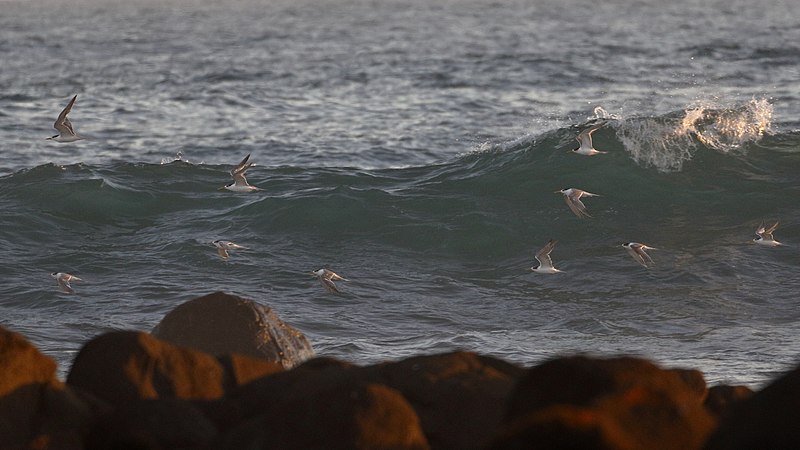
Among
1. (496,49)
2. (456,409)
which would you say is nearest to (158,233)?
(456,409)

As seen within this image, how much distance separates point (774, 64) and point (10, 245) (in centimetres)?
2206

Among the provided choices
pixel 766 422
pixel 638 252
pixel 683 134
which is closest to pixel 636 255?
pixel 638 252

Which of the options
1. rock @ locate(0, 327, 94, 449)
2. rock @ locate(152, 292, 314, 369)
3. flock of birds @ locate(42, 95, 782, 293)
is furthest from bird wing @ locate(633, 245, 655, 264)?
rock @ locate(0, 327, 94, 449)

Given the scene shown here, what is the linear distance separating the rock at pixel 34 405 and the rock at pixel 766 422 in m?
2.65

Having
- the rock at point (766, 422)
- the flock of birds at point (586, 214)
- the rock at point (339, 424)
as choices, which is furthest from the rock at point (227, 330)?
the flock of birds at point (586, 214)

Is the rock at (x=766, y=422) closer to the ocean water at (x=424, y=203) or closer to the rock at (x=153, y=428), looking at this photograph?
the rock at (x=153, y=428)

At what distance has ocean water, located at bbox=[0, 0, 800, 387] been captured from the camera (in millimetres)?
12617

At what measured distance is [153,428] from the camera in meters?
5.67

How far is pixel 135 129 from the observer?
80.6 ft

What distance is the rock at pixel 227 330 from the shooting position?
8.07 m

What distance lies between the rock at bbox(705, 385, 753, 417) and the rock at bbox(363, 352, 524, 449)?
0.86 meters

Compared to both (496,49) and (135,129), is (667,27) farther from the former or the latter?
(135,129)

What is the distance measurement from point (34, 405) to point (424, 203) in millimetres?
12310

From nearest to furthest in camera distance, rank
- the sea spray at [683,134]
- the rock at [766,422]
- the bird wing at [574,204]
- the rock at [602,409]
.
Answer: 1. the rock at [766,422]
2. the rock at [602,409]
3. the bird wing at [574,204]
4. the sea spray at [683,134]
